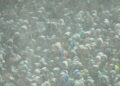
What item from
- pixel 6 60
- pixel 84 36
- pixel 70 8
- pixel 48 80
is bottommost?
pixel 48 80

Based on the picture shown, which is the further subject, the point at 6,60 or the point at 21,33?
the point at 21,33

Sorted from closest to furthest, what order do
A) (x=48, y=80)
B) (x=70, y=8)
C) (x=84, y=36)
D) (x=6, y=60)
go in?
1. (x=48, y=80)
2. (x=6, y=60)
3. (x=84, y=36)
4. (x=70, y=8)

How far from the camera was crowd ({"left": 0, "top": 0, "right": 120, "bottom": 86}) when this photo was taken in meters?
4.60

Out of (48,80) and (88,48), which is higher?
(88,48)

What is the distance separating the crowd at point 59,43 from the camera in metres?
4.60

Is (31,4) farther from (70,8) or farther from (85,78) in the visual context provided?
(85,78)

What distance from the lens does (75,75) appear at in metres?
4.58

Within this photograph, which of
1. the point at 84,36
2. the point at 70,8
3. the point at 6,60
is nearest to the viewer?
the point at 6,60

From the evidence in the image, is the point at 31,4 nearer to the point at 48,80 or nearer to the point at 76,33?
the point at 76,33

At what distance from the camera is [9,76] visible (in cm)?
463

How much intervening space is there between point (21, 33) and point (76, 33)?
26.2 inches

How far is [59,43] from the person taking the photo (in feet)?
16.4

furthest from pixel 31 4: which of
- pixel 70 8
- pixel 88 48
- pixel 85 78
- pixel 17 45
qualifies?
pixel 85 78

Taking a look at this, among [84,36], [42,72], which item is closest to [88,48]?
[84,36]
